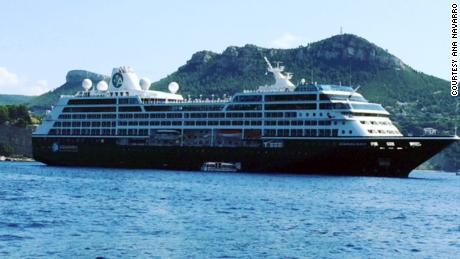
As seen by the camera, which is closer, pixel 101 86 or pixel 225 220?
pixel 225 220

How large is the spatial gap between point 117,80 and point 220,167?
95.9 feet

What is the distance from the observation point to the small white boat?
402 ft

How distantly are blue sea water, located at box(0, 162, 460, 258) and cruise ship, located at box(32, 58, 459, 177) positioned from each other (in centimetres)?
1514

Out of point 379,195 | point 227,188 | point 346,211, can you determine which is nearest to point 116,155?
point 227,188

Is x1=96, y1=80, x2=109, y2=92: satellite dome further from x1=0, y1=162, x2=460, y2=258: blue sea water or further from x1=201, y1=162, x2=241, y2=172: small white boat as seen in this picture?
x1=0, y1=162, x2=460, y2=258: blue sea water

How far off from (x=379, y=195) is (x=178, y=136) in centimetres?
5241

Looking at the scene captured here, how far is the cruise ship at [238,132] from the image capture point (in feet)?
363

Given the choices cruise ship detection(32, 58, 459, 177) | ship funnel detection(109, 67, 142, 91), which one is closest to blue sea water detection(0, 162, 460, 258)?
cruise ship detection(32, 58, 459, 177)

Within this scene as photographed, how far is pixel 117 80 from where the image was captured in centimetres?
14250

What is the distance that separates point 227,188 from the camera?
8800cm

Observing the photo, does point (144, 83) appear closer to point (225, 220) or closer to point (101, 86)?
point (101, 86)

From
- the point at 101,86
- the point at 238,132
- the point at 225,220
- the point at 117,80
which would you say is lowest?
the point at 225,220

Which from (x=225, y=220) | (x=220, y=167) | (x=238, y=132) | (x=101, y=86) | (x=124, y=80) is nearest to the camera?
(x=225, y=220)

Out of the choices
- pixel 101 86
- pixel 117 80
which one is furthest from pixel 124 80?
pixel 101 86
